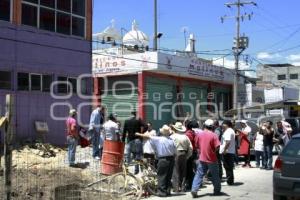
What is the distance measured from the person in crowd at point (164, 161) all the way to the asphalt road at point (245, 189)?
0.93 feet

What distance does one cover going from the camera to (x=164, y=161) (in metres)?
13.1

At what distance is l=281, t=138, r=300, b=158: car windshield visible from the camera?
10825 millimetres

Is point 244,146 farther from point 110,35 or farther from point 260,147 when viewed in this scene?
point 110,35

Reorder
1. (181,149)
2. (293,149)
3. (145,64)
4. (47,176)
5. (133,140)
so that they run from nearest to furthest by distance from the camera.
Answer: (293,149) < (181,149) < (47,176) < (133,140) < (145,64)

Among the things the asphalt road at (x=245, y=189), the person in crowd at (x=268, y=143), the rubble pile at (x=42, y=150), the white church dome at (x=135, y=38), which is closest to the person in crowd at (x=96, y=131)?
the rubble pile at (x=42, y=150)

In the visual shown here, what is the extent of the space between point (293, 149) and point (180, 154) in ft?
11.2

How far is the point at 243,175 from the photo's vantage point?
17.3 m

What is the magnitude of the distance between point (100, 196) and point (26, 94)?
404 inches

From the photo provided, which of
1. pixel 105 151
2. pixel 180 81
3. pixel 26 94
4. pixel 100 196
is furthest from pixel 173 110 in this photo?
pixel 100 196

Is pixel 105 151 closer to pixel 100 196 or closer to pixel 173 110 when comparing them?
pixel 100 196

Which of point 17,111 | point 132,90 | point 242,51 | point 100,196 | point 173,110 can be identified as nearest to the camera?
point 100,196

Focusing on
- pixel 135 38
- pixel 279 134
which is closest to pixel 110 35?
pixel 135 38

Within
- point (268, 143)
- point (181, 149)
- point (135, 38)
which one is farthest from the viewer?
point (135, 38)

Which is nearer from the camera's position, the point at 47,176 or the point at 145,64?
the point at 47,176
